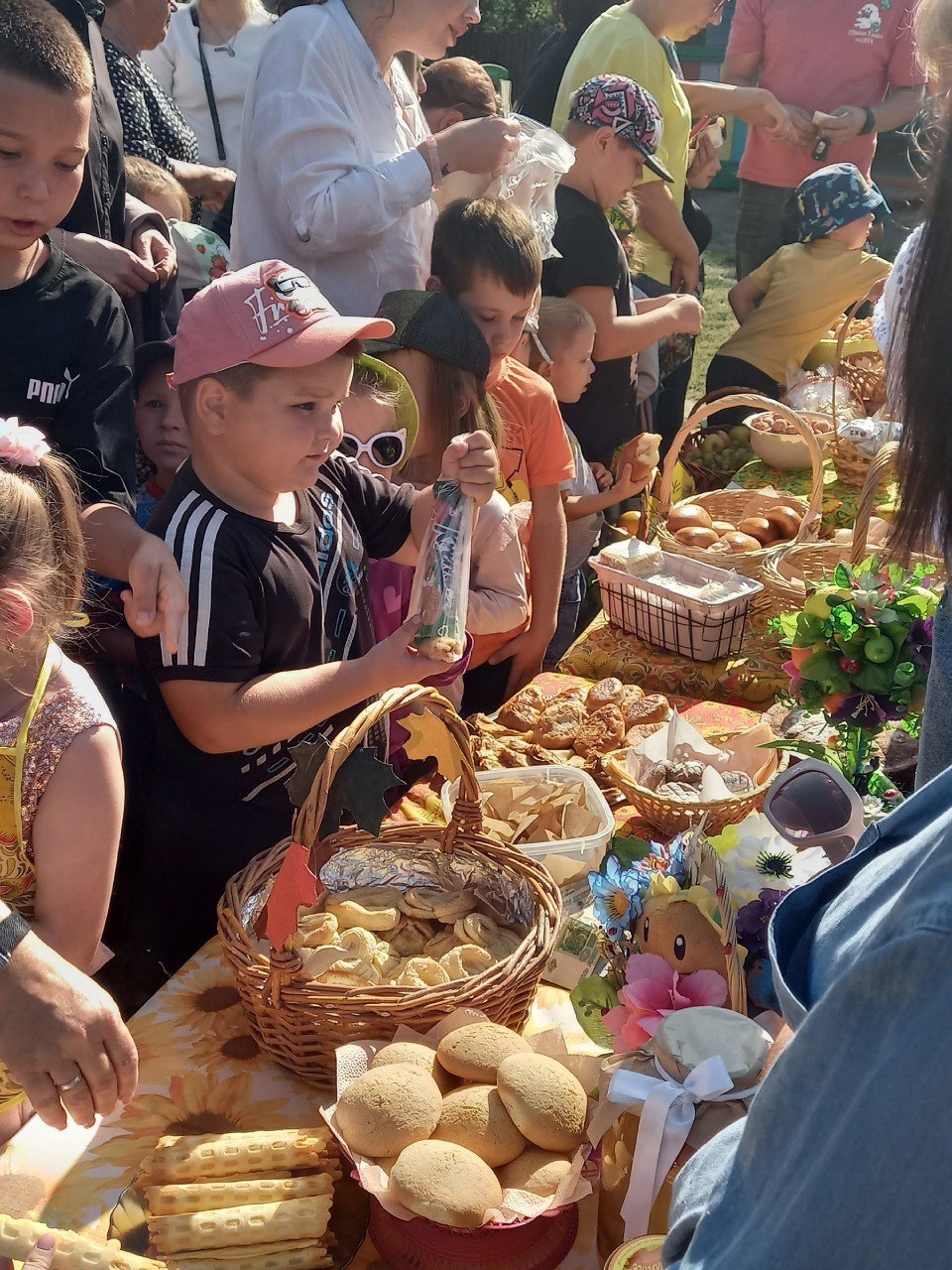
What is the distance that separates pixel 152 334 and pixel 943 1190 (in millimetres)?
2632

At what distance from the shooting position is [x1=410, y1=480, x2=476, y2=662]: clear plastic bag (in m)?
1.69

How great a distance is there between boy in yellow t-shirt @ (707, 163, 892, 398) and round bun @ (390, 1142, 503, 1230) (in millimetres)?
4352

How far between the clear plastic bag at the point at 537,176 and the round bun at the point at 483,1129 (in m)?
2.72

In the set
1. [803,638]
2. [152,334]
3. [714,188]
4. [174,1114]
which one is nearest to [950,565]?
[803,638]

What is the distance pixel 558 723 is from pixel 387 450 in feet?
2.19

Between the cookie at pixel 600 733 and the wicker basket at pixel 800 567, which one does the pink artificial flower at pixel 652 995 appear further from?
the wicker basket at pixel 800 567

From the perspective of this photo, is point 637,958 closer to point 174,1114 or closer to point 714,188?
point 174,1114

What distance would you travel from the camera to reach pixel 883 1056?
0.50 m

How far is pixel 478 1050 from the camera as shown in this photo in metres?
1.22

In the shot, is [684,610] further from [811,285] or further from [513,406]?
[811,285]

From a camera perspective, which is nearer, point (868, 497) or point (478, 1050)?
point (478, 1050)

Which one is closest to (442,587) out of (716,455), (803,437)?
(803,437)

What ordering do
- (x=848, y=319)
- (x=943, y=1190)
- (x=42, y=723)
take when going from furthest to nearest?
(x=848, y=319) < (x=42, y=723) < (x=943, y=1190)

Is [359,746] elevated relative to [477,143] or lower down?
lower down
